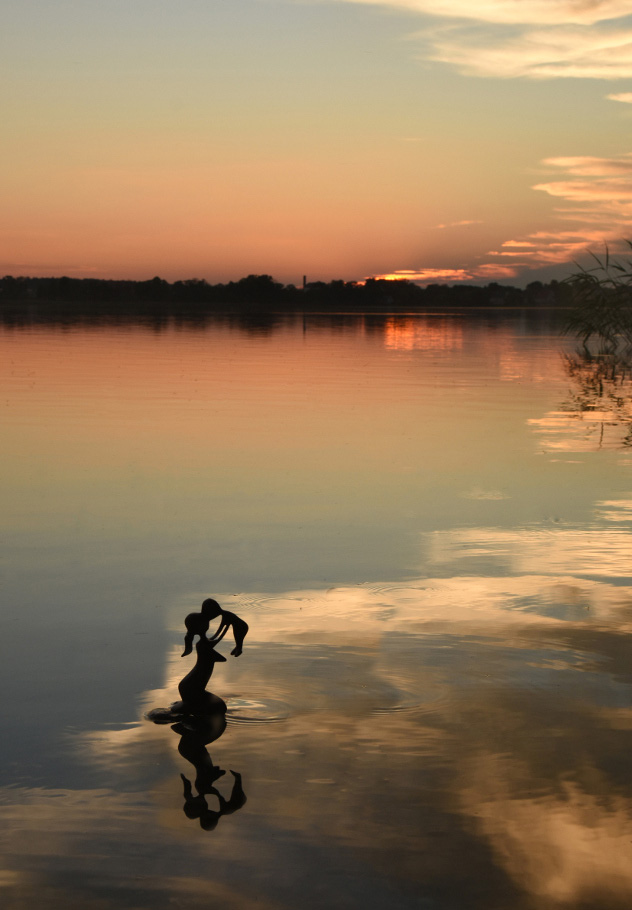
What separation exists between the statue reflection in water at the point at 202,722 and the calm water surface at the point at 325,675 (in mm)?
40

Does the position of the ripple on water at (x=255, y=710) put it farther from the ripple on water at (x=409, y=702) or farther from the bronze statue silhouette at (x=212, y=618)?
the ripple on water at (x=409, y=702)

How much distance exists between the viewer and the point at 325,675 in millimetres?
6199

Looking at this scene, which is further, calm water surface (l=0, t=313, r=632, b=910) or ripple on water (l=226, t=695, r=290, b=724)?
ripple on water (l=226, t=695, r=290, b=724)

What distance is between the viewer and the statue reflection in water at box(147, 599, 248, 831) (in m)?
4.64

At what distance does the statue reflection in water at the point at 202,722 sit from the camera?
15.2 feet

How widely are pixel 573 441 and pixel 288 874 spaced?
13.4 metres

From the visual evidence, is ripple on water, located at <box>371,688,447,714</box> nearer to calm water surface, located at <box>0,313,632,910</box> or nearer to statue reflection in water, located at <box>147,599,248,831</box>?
calm water surface, located at <box>0,313,632,910</box>

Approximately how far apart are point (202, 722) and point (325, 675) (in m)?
0.95

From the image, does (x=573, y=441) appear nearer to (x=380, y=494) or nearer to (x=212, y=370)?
(x=380, y=494)

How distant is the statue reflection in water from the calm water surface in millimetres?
40

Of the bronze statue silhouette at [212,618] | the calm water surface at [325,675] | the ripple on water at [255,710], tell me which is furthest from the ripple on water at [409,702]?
the bronze statue silhouette at [212,618]

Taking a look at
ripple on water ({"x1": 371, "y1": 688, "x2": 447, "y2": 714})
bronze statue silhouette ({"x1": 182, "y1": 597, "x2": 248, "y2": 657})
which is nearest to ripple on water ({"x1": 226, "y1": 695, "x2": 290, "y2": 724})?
bronze statue silhouette ({"x1": 182, "y1": 597, "x2": 248, "y2": 657})

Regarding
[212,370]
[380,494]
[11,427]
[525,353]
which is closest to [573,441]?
[380,494]

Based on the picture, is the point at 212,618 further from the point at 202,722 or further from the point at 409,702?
the point at 409,702
